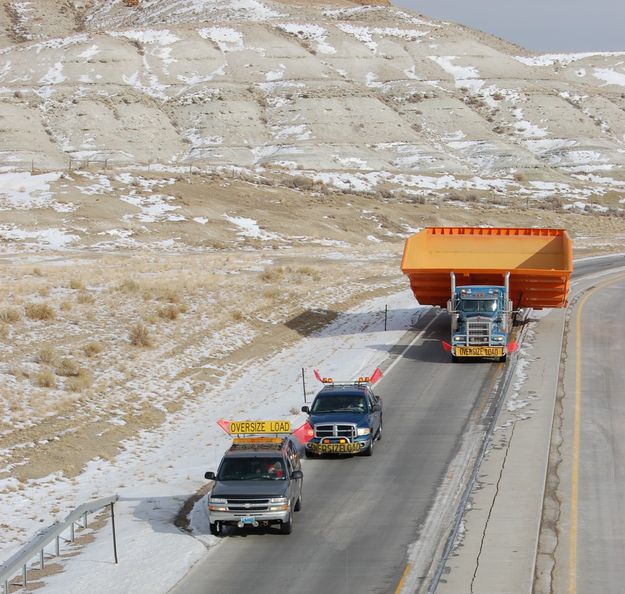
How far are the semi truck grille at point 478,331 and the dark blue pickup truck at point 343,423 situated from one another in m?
10.7

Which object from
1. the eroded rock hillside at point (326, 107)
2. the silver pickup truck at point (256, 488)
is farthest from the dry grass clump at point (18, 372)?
the eroded rock hillside at point (326, 107)

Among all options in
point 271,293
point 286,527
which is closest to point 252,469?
point 286,527

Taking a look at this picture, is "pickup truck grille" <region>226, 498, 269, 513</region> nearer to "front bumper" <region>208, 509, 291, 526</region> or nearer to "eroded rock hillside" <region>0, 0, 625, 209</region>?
"front bumper" <region>208, 509, 291, 526</region>

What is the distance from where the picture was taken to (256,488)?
18859 millimetres

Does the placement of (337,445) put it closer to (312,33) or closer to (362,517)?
(362,517)

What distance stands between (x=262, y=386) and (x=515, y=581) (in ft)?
61.5

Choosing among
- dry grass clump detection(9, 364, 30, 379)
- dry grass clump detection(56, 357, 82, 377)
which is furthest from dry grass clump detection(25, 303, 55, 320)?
dry grass clump detection(9, 364, 30, 379)

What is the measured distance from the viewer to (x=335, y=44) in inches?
5871

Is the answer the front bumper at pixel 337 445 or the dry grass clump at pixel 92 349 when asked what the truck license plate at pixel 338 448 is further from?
the dry grass clump at pixel 92 349

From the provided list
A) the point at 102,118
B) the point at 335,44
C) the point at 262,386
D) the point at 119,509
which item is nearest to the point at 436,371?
the point at 262,386

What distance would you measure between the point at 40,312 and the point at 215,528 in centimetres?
2331

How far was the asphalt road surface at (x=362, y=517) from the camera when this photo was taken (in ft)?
55.4

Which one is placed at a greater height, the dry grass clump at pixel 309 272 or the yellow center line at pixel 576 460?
the yellow center line at pixel 576 460

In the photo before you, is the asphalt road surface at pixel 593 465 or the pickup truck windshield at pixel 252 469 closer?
the asphalt road surface at pixel 593 465
